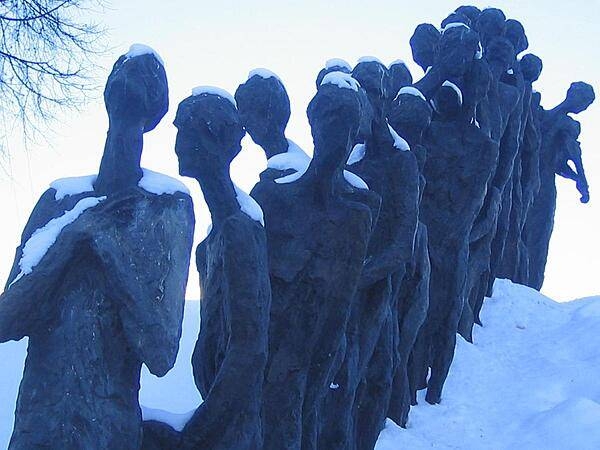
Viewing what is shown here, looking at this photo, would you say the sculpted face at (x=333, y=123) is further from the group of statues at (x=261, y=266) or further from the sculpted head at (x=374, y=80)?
the sculpted head at (x=374, y=80)

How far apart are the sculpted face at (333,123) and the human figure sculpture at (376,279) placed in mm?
1066

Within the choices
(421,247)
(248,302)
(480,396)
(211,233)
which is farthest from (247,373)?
(480,396)

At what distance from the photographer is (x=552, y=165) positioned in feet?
45.2

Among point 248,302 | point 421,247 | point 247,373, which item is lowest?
point 247,373

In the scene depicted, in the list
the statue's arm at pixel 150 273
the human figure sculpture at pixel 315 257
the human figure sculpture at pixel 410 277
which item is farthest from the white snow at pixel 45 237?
the human figure sculpture at pixel 410 277

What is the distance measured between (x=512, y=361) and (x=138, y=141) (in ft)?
22.4

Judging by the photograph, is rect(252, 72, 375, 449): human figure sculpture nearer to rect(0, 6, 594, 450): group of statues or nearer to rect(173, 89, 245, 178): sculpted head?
rect(0, 6, 594, 450): group of statues

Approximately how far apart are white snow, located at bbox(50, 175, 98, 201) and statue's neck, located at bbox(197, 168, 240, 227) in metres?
0.48

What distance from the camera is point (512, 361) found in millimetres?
9102

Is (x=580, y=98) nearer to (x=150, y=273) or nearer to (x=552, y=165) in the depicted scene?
(x=552, y=165)

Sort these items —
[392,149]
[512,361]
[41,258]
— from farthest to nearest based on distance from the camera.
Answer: [512,361] → [392,149] → [41,258]

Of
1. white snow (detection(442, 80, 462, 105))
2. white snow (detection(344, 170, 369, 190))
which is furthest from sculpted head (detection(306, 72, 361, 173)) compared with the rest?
white snow (detection(442, 80, 462, 105))

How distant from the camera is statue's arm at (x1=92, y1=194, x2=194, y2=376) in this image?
2.90 m

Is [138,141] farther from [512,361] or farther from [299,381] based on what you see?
[512,361]
